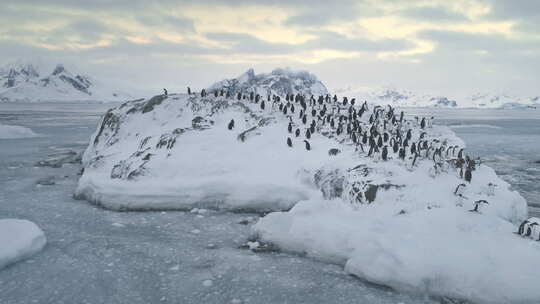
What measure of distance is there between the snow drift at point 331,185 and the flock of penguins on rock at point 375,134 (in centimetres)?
8

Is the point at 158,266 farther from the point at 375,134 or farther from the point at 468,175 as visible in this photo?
the point at 375,134

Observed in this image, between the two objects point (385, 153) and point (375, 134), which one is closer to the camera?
point (385, 153)

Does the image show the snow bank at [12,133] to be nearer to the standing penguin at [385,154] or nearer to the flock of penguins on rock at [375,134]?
the flock of penguins on rock at [375,134]

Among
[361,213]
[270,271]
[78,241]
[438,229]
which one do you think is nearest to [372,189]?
[361,213]

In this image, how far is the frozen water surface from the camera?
7559mm

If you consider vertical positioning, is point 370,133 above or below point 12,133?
above

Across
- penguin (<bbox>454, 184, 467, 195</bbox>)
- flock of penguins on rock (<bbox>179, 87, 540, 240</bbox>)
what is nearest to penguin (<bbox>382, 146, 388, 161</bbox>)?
flock of penguins on rock (<bbox>179, 87, 540, 240</bbox>)

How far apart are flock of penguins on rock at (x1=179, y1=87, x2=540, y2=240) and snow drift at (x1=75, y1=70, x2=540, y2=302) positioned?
0.25 feet

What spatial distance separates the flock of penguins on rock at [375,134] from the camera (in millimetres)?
12383

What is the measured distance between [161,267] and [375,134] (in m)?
9.88

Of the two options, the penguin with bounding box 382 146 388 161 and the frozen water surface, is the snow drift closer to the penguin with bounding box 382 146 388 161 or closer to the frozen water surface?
the penguin with bounding box 382 146 388 161

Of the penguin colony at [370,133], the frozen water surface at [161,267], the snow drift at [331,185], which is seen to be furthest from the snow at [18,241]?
the penguin colony at [370,133]

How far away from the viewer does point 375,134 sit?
51.3ft

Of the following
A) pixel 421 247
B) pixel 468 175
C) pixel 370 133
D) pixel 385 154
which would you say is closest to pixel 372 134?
pixel 370 133
